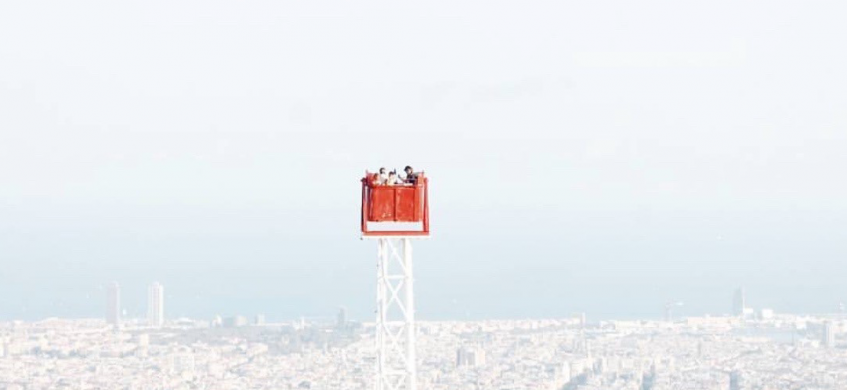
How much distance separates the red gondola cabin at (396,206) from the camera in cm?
1168

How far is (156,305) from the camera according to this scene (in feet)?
321

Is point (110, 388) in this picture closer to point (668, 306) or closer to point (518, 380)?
point (518, 380)

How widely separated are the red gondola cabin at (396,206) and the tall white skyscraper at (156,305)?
254ft

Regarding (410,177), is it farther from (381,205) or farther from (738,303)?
(738,303)

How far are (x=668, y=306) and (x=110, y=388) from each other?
148 feet

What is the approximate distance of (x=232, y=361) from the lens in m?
70.3

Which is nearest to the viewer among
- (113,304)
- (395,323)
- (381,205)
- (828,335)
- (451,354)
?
(395,323)

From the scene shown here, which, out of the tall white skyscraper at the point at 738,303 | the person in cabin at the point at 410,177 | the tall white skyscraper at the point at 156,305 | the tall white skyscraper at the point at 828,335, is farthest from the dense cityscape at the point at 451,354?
the person in cabin at the point at 410,177

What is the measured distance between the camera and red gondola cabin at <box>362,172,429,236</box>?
11.7 m

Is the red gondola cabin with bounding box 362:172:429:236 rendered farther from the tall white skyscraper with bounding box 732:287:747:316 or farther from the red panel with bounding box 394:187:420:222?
the tall white skyscraper with bounding box 732:287:747:316

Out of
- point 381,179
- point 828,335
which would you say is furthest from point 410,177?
point 828,335

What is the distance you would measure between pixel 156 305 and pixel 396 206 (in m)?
87.1

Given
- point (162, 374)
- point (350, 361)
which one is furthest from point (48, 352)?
point (350, 361)

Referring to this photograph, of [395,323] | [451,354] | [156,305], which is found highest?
[156,305]
